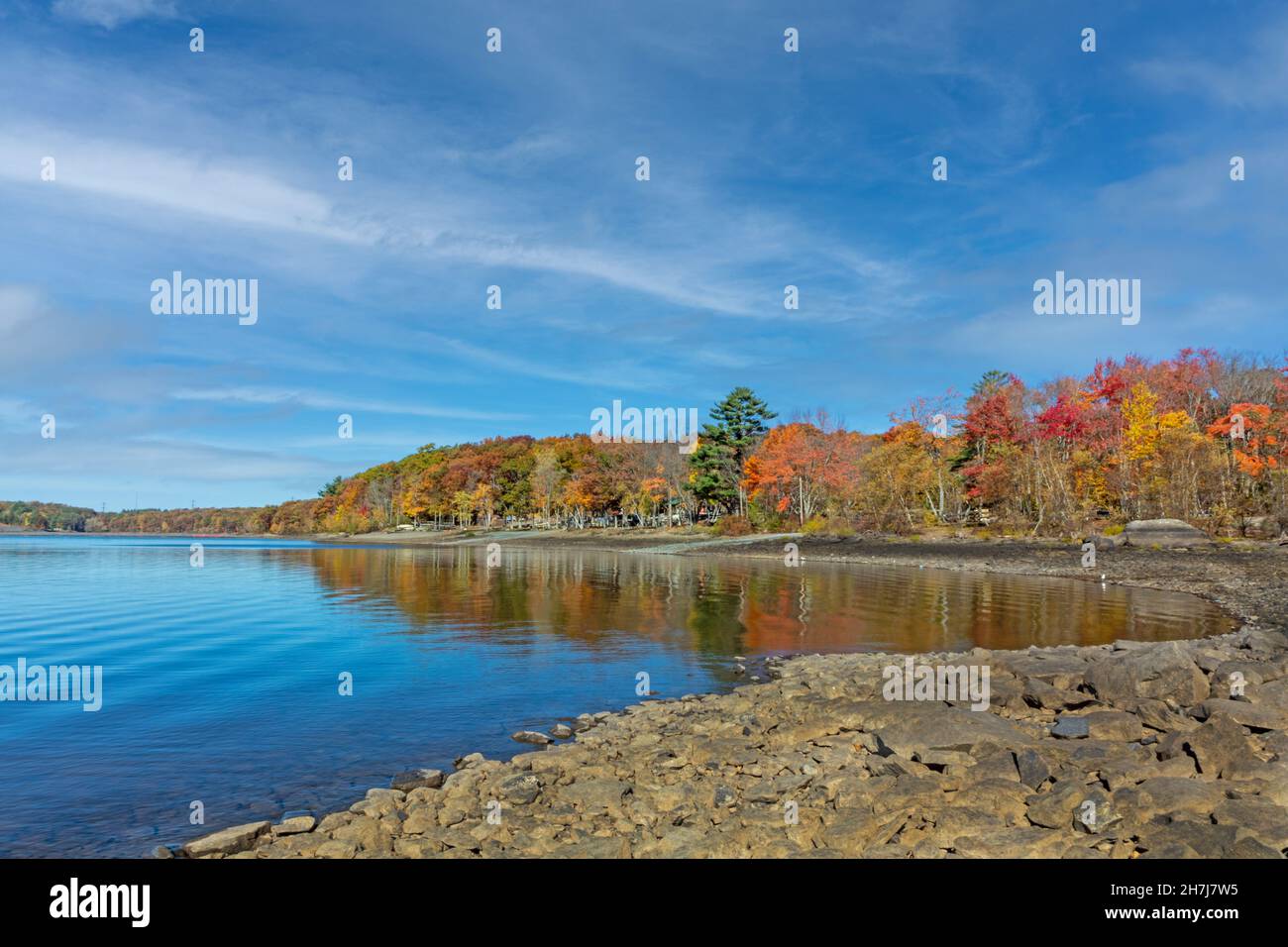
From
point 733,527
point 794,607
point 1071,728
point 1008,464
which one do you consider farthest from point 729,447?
point 1071,728

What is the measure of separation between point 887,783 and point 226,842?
6541 mm

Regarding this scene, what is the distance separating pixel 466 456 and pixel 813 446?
6860cm

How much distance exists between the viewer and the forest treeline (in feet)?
153

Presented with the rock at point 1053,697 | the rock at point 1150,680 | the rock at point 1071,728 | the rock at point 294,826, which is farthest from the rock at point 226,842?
the rock at point 1150,680

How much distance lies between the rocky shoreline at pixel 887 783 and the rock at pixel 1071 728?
0.03 metres

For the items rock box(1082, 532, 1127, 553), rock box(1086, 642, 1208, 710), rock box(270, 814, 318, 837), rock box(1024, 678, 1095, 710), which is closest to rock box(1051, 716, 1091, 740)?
rock box(1024, 678, 1095, 710)

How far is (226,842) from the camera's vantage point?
22.6 feet

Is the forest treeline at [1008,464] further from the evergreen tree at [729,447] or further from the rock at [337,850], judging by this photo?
the rock at [337,850]

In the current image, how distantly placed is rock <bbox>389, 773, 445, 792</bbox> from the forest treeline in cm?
4919

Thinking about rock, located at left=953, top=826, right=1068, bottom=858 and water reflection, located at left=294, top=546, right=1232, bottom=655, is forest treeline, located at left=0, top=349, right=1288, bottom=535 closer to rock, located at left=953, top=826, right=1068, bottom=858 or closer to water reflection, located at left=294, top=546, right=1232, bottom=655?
water reflection, located at left=294, top=546, right=1232, bottom=655

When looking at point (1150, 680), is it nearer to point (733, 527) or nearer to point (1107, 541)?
point (1107, 541)

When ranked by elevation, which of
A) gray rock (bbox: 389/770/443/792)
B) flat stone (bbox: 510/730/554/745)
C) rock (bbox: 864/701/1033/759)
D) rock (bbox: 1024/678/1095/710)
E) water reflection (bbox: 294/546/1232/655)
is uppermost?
rock (bbox: 864/701/1033/759)
